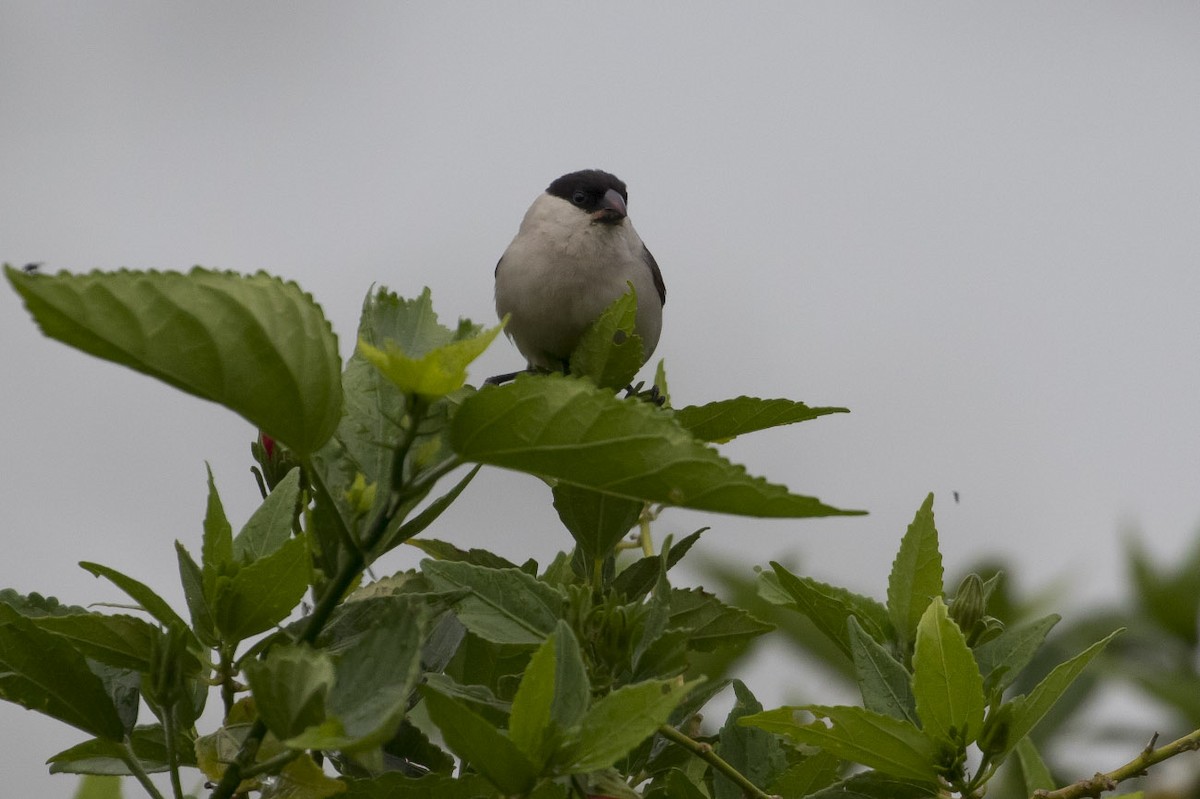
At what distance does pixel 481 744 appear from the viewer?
139cm

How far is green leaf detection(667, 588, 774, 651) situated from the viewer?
1.86 meters

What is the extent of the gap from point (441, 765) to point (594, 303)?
2.21 meters

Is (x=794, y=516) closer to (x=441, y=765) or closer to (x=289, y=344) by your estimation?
(x=289, y=344)

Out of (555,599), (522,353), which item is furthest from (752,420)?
(522,353)

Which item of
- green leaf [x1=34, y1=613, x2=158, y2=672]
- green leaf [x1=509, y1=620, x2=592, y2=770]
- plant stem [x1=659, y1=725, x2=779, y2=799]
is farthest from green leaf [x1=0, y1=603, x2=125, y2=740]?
plant stem [x1=659, y1=725, x2=779, y2=799]

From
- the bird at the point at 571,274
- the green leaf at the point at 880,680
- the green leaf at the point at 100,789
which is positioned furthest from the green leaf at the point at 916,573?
the bird at the point at 571,274

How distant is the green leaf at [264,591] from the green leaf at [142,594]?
58mm

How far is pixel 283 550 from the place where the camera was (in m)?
1.56

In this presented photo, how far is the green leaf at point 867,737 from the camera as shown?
64.4 inches

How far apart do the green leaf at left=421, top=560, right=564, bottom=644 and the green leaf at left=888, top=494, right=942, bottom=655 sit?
0.55m

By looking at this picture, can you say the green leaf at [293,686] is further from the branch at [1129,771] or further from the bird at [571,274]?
the bird at [571,274]

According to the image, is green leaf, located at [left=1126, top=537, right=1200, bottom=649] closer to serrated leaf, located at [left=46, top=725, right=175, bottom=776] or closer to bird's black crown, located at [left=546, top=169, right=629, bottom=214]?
bird's black crown, located at [left=546, top=169, right=629, bottom=214]

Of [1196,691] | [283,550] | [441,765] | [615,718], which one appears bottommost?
[1196,691]

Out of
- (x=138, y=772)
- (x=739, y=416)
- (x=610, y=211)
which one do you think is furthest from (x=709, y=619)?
(x=610, y=211)
